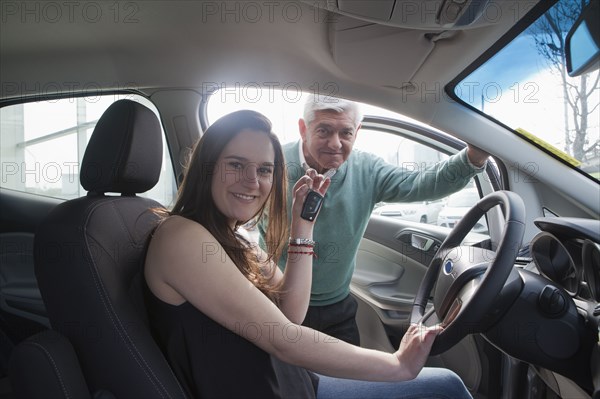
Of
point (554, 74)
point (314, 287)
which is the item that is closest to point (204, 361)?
point (314, 287)

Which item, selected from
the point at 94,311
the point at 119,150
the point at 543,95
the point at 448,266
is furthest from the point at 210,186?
the point at 543,95

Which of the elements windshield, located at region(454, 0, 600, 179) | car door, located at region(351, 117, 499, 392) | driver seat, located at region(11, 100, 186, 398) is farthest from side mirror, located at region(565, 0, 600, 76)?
driver seat, located at region(11, 100, 186, 398)

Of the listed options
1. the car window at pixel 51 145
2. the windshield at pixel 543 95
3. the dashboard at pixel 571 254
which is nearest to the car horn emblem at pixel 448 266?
the dashboard at pixel 571 254

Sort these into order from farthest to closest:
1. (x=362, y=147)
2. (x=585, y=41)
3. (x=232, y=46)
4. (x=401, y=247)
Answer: (x=401, y=247) → (x=362, y=147) → (x=232, y=46) → (x=585, y=41)

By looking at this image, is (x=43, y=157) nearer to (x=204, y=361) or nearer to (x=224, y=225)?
(x=224, y=225)

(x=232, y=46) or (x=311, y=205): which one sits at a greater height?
(x=232, y=46)

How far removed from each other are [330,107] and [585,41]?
2.86 feet

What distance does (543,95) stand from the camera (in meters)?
1.55

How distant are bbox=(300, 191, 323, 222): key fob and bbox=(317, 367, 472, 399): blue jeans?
49cm

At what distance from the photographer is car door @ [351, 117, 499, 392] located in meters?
2.07

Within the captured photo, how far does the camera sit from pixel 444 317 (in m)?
1.32

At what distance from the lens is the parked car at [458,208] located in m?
2.19

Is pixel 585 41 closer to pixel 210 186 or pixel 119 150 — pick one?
pixel 210 186

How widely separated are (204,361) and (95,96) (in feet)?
5.46
